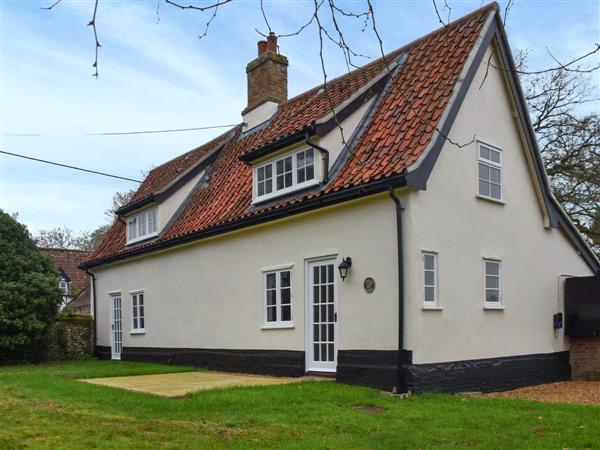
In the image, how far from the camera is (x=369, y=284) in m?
11.1

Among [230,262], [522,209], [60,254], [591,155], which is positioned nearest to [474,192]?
[522,209]

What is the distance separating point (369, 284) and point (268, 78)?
9.54 metres

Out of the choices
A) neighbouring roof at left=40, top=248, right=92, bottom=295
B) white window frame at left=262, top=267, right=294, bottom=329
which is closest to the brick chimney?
white window frame at left=262, top=267, right=294, bottom=329

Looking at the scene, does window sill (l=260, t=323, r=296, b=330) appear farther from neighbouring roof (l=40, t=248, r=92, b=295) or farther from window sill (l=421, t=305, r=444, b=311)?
neighbouring roof (l=40, t=248, r=92, b=295)

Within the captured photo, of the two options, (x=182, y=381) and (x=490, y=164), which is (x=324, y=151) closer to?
(x=490, y=164)

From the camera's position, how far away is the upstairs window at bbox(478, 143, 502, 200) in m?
12.7

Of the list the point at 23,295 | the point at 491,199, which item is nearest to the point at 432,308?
the point at 491,199

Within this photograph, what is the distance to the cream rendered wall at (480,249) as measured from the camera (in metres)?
10.8

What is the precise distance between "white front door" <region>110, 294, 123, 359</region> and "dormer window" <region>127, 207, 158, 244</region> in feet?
7.24

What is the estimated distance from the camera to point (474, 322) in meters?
11.7

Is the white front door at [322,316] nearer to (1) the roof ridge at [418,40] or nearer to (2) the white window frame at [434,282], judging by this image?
(2) the white window frame at [434,282]

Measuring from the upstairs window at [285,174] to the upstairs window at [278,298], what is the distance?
5.93ft

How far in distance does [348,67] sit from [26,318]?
1659 cm

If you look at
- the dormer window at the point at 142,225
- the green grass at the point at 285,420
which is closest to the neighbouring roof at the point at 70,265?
the dormer window at the point at 142,225
